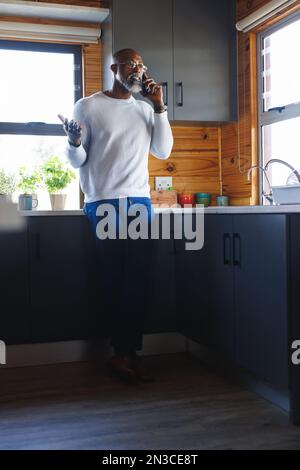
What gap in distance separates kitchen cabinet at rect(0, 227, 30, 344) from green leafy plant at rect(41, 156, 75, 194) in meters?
0.51

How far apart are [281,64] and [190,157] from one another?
2.83ft

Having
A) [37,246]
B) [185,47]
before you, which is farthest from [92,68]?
[37,246]

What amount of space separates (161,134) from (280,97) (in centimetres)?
97

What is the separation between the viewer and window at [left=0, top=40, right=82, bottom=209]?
146 inches

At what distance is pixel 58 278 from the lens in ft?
10.5

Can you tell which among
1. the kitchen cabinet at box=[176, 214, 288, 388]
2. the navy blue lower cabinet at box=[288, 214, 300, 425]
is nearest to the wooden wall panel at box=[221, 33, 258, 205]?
the kitchen cabinet at box=[176, 214, 288, 388]

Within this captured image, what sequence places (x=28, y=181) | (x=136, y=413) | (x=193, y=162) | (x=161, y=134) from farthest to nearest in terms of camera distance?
(x=193, y=162) < (x=28, y=181) < (x=161, y=134) < (x=136, y=413)

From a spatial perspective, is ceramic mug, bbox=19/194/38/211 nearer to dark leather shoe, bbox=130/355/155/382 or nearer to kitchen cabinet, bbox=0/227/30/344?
kitchen cabinet, bbox=0/227/30/344

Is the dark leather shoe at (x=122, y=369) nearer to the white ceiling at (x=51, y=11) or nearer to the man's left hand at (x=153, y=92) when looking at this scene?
the man's left hand at (x=153, y=92)

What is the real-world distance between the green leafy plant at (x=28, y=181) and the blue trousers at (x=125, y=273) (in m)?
0.80

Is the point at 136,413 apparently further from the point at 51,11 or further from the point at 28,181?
the point at 51,11

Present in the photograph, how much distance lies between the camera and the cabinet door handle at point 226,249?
2762 millimetres

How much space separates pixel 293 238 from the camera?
2.25 meters
